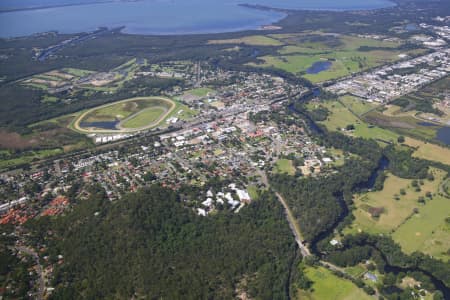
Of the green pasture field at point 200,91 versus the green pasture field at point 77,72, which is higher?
the green pasture field at point 77,72

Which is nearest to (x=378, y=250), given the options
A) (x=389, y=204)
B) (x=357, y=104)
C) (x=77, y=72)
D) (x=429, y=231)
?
(x=429, y=231)

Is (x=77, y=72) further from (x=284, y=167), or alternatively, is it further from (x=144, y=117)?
(x=284, y=167)

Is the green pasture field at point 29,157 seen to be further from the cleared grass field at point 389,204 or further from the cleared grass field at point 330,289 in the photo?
the cleared grass field at point 389,204

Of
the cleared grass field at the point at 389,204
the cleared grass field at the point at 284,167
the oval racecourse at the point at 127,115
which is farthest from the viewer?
the oval racecourse at the point at 127,115

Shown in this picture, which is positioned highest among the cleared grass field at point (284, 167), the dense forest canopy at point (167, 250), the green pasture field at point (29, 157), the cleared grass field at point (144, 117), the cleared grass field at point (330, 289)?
the cleared grass field at point (144, 117)

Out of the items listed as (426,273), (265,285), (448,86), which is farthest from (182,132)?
(448,86)

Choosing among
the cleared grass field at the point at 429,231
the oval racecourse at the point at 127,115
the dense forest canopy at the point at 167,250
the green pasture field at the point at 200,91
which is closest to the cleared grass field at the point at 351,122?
the cleared grass field at the point at 429,231

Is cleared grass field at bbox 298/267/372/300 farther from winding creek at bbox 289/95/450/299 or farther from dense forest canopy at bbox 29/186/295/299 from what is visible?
winding creek at bbox 289/95/450/299

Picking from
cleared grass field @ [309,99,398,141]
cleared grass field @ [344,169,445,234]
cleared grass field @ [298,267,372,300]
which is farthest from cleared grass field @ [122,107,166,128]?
cleared grass field @ [298,267,372,300]
